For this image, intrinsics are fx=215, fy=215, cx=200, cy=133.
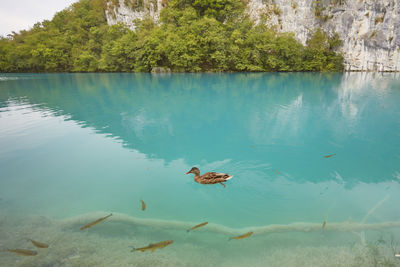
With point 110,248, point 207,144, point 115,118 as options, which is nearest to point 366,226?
point 110,248

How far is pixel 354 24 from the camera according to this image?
38281mm

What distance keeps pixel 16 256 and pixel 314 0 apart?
5207cm

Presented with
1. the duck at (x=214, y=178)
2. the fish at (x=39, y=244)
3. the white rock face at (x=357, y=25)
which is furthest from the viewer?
the white rock face at (x=357, y=25)

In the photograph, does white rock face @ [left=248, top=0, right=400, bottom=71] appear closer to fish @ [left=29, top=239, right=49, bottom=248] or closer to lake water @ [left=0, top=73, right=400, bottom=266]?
lake water @ [left=0, top=73, right=400, bottom=266]

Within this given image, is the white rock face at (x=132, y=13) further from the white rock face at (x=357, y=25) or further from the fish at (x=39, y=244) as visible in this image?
the fish at (x=39, y=244)

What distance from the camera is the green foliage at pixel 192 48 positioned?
122 ft

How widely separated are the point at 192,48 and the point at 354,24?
29.2 m

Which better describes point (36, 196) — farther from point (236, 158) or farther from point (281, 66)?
point (281, 66)

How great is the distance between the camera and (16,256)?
269 cm

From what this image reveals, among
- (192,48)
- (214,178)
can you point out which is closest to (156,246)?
(214,178)

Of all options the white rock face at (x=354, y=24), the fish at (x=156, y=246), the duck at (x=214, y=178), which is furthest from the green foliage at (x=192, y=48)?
the fish at (x=156, y=246)

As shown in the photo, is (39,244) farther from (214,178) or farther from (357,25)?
(357,25)

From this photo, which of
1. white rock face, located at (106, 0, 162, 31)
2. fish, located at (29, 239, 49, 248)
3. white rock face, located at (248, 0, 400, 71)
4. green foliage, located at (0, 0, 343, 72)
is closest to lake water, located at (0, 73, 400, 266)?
fish, located at (29, 239, 49, 248)

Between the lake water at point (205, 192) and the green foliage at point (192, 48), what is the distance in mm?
32067
